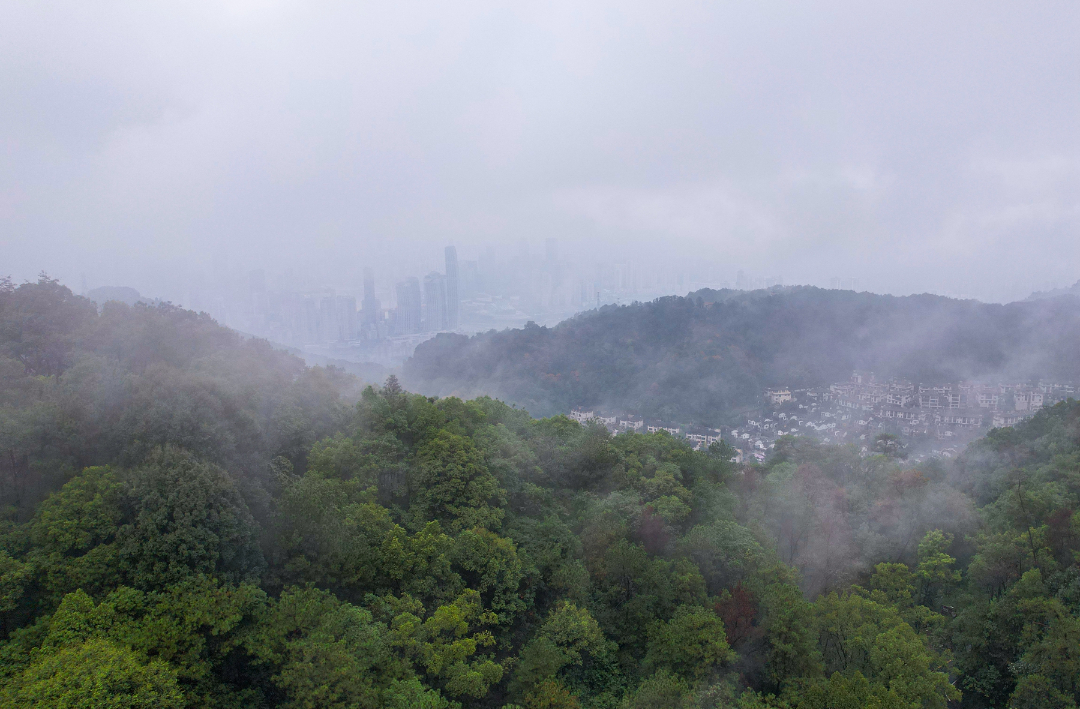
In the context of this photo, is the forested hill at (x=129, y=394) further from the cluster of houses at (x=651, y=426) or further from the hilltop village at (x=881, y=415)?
the cluster of houses at (x=651, y=426)

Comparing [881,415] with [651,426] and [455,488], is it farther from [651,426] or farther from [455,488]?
[455,488]

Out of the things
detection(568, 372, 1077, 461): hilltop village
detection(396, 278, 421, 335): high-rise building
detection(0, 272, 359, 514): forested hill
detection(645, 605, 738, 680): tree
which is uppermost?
detection(396, 278, 421, 335): high-rise building

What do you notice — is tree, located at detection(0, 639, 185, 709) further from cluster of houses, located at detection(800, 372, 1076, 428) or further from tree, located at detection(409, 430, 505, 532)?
cluster of houses, located at detection(800, 372, 1076, 428)

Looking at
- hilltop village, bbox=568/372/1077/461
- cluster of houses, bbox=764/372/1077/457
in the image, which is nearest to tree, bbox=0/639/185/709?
hilltop village, bbox=568/372/1077/461

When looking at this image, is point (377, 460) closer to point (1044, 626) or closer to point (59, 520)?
point (59, 520)

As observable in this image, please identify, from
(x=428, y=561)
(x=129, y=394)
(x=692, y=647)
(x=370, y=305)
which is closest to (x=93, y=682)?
(x=428, y=561)

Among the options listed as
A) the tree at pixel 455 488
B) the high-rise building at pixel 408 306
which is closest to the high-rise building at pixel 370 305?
the high-rise building at pixel 408 306

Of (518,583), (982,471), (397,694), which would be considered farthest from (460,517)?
(982,471)
